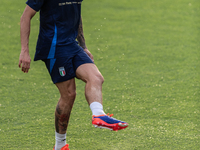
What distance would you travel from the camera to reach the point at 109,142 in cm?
443

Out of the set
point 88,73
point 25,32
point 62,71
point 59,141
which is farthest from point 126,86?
point 25,32

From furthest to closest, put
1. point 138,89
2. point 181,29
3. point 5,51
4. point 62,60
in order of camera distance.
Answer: point 181,29 → point 5,51 → point 138,89 → point 62,60

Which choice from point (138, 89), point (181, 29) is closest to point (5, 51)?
point (138, 89)

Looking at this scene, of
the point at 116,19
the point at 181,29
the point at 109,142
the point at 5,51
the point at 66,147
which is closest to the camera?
the point at 66,147

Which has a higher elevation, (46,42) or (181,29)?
(46,42)

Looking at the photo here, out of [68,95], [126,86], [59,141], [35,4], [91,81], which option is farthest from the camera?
[126,86]

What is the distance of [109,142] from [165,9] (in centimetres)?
815

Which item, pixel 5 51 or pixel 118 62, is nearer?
pixel 118 62

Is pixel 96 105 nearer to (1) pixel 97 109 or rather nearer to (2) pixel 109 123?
(1) pixel 97 109

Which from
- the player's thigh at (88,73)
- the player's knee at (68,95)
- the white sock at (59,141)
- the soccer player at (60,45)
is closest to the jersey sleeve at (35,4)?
the soccer player at (60,45)

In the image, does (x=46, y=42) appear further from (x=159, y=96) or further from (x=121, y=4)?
(x=121, y=4)

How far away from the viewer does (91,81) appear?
3.47m

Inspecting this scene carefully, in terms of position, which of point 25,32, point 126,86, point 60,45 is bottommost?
point 126,86

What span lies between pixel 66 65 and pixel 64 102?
0.43 m
